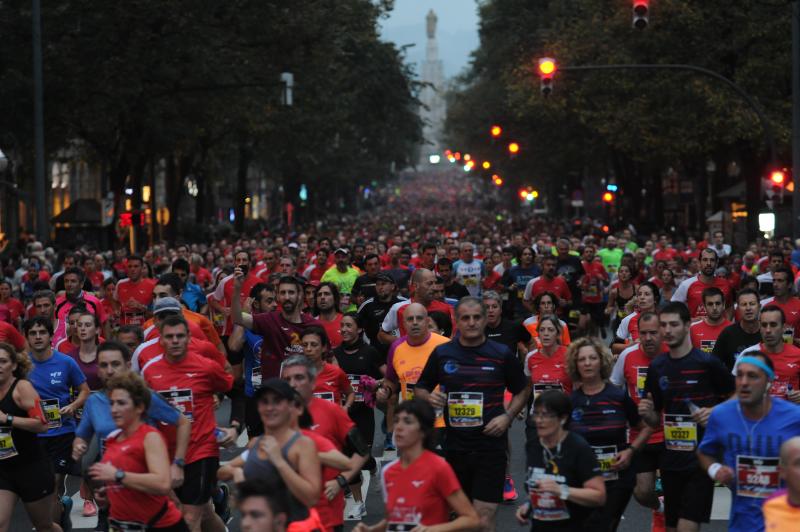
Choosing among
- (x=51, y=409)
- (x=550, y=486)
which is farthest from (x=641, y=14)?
(x=550, y=486)

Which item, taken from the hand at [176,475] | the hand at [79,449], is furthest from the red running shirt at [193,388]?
the hand at [79,449]

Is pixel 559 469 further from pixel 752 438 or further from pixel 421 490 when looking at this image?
pixel 752 438

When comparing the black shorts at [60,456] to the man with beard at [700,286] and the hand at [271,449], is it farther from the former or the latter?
the man with beard at [700,286]

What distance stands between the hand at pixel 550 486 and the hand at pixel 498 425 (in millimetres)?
1716

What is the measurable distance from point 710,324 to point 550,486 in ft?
16.5

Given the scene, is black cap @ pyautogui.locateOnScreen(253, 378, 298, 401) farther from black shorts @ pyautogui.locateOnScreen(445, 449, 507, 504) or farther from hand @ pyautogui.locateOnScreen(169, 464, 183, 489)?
black shorts @ pyautogui.locateOnScreen(445, 449, 507, 504)

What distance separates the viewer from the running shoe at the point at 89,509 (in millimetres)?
11773

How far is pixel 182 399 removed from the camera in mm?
9453

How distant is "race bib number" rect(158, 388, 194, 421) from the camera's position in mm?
9438

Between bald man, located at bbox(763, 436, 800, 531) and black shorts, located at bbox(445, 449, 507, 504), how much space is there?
3.06 metres

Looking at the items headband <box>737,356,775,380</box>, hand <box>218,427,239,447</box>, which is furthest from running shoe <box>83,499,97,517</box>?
headband <box>737,356,775,380</box>

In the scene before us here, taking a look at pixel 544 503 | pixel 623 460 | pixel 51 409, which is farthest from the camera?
pixel 51 409

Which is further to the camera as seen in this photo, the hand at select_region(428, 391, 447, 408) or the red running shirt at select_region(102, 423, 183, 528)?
the hand at select_region(428, 391, 447, 408)

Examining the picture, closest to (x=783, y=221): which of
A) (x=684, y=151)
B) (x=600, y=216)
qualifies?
(x=684, y=151)
